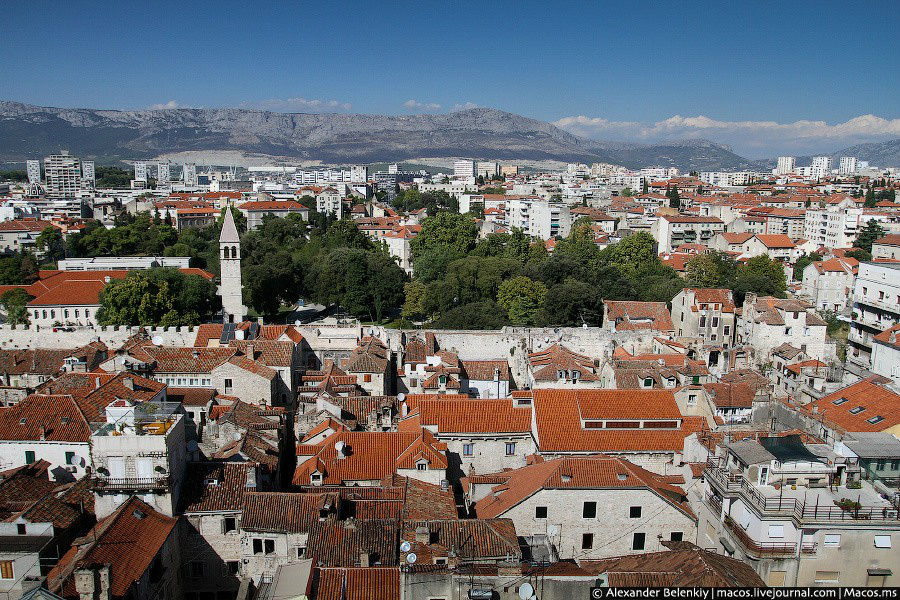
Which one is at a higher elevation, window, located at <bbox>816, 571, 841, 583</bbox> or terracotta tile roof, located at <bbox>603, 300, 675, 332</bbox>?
terracotta tile roof, located at <bbox>603, 300, 675, 332</bbox>

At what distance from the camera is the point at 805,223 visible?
3223 inches

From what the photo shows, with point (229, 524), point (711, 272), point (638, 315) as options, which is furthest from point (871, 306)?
point (229, 524)

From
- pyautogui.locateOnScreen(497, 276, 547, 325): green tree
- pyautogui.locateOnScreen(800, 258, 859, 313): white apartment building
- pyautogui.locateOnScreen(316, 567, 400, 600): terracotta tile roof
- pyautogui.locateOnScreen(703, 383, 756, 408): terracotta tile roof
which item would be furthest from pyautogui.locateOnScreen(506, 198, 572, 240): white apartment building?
pyautogui.locateOnScreen(316, 567, 400, 600): terracotta tile roof

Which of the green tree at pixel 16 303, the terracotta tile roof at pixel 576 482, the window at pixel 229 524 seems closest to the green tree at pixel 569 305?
the terracotta tile roof at pixel 576 482

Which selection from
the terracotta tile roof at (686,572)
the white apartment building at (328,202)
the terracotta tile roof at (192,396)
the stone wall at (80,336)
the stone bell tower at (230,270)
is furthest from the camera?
the white apartment building at (328,202)

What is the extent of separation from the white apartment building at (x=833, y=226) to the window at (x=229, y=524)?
70.2m

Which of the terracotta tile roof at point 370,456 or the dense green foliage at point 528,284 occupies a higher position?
the dense green foliage at point 528,284

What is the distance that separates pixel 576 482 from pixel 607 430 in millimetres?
4534

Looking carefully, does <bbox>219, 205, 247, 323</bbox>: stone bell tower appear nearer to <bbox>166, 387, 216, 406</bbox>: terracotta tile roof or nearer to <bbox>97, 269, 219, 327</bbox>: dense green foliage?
<bbox>97, 269, 219, 327</bbox>: dense green foliage

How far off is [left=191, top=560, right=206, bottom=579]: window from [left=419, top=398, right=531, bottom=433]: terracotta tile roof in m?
8.76

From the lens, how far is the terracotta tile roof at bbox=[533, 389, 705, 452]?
22.8 meters

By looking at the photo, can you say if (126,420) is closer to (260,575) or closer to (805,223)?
(260,575)

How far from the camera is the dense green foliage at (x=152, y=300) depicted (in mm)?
41938

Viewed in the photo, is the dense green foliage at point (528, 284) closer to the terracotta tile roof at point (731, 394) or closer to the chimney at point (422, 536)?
the terracotta tile roof at point (731, 394)
